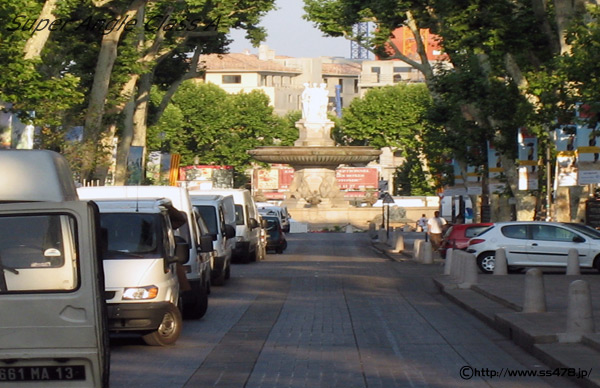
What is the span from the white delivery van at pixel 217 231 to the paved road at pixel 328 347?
1.93 ft

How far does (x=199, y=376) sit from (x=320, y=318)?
7.11 m

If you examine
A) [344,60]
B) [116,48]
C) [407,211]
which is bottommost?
[407,211]

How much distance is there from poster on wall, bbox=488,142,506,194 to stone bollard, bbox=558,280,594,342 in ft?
88.4

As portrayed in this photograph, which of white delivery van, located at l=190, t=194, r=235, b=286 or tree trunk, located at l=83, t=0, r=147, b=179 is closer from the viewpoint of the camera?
white delivery van, located at l=190, t=194, r=235, b=286

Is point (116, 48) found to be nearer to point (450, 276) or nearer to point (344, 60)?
point (450, 276)

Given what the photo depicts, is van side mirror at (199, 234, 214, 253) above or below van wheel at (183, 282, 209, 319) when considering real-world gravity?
above

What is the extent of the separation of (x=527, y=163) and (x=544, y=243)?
6.63 metres

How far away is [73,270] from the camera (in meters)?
9.67

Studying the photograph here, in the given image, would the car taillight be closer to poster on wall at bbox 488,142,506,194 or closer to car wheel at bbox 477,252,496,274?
car wheel at bbox 477,252,496,274

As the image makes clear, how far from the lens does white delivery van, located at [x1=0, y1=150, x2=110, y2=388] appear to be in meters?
9.53

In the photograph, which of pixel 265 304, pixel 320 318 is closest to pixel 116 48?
pixel 265 304

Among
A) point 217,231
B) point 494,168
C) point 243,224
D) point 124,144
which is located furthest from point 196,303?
point 124,144

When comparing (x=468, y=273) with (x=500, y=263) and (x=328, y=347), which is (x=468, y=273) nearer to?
(x=500, y=263)

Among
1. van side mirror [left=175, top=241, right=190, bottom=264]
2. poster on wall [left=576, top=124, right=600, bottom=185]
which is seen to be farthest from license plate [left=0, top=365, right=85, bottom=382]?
poster on wall [left=576, top=124, right=600, bottom=185]
